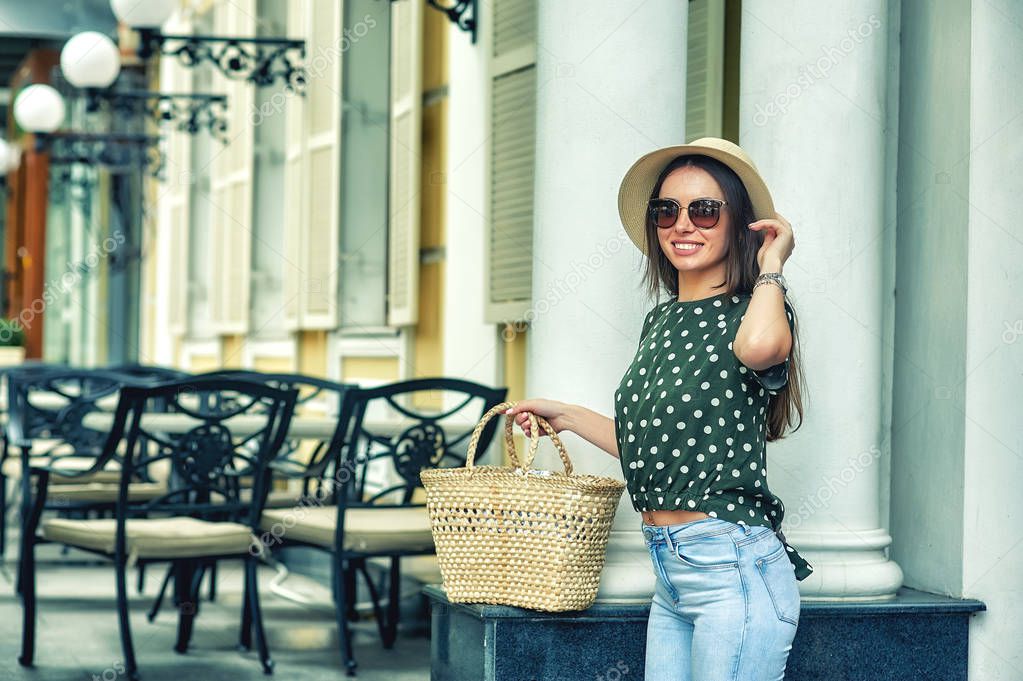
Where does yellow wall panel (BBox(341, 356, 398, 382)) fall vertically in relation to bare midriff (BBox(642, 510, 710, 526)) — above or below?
above

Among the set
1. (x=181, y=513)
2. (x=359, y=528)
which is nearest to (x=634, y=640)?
(x=359, y=528)

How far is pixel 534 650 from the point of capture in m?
2.97

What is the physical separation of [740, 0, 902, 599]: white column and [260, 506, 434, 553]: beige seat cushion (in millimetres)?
1241

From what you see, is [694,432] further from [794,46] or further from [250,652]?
[250,652]

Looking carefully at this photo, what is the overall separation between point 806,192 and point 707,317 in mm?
1001

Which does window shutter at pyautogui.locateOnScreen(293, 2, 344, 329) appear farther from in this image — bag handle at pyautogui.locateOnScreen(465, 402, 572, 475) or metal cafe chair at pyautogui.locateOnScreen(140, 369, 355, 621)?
bag handle at pyautogui.locateOnScreen(465, 402, 572, 475)

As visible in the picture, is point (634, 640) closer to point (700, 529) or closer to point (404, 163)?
point (700, 529)

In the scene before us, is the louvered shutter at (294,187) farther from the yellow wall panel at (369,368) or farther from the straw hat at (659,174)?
the straw hat at (659,174)

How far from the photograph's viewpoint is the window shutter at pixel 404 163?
19.4 ft

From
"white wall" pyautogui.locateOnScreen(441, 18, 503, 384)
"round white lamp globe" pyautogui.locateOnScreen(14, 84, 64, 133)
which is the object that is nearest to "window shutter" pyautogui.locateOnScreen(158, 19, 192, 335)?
"round white lamp globe" pyautogui.locateOnScreen(14, 84, 64, 133)

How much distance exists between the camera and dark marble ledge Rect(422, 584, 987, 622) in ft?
9.66

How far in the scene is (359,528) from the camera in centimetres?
425

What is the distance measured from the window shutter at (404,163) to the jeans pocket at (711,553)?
3629mm

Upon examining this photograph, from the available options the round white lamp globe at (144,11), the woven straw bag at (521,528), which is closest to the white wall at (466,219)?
the round white lamp globe at (144,11)
